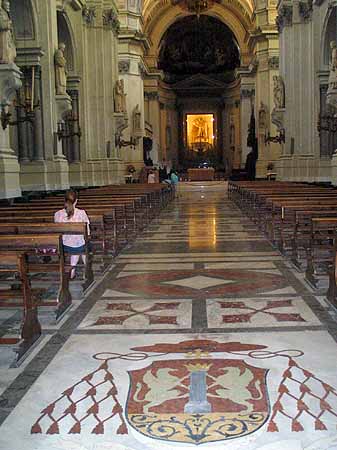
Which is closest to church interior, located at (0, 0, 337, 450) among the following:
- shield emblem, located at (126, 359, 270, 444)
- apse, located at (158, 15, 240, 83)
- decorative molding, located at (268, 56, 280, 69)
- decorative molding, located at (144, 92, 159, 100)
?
shield emblem, located at (126, 359, 270, 444)

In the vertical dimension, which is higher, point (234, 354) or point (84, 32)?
point (84, 32)

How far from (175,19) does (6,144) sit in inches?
1333

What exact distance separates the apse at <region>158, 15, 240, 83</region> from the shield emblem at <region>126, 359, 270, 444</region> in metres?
44.4

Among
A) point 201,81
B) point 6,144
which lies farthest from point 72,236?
point 201,81

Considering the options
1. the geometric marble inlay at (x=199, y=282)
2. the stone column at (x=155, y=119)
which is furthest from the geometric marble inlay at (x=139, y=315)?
the stone column at (x=155, y=119)

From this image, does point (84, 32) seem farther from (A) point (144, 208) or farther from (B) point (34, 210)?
(B) point (34, 210)

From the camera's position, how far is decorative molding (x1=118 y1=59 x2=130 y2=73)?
33.9 meters

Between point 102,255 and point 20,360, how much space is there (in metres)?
4.99

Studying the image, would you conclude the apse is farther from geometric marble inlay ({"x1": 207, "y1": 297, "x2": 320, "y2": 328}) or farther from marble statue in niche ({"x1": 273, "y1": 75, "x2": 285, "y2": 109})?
geometric marble inlay ({"x1": 207, "y1": 297, "x2": 320, "y2": 328})

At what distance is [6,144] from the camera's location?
12.4 m

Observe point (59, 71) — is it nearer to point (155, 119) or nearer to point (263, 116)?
A: point (263, 116)

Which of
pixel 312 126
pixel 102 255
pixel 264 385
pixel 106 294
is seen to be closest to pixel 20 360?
pixel 264 385

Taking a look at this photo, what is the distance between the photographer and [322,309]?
586 cm

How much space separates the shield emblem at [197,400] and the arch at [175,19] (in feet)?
129
